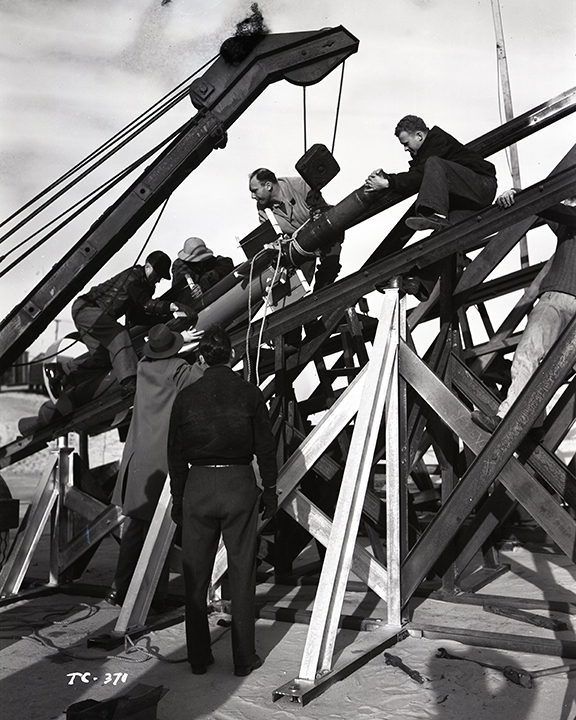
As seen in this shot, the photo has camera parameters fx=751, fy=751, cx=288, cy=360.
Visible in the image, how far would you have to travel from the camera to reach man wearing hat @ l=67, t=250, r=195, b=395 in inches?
286

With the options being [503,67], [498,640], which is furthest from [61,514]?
[503,67]

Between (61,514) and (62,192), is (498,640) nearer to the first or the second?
(61,514)

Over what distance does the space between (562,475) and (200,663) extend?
100 inches

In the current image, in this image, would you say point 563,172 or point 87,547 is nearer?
point 563,172

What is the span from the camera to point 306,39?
6.61 m

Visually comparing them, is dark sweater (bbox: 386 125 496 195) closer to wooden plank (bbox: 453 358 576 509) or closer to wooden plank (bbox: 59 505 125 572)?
wooden plank (bbox: 453 358 576 509)

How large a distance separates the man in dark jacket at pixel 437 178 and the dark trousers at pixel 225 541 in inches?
88.8

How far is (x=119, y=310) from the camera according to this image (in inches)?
299

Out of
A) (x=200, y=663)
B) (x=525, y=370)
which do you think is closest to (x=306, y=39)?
(x=525, y=370)

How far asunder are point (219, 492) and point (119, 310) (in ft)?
12.4

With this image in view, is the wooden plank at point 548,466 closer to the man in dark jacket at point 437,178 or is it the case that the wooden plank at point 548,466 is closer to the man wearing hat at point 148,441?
the man in dark jacket at point 437,178

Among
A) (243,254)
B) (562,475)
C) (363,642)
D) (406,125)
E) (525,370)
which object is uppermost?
(406,125)

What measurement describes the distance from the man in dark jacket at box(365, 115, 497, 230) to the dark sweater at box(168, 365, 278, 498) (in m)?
1.80

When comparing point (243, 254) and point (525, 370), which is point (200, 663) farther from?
point (243, 254)
